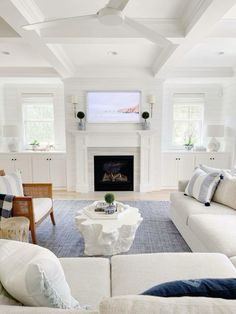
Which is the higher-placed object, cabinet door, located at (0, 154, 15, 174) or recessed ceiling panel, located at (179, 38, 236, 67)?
recessed ceiling panel, located at (179, 38, 236, 67)

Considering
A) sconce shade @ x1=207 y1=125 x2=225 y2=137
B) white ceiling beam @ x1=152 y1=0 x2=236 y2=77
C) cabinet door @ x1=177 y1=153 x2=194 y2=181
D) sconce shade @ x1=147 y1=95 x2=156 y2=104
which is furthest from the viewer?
cabinet door @ x1=177 y1=153 x2=194 y2=181

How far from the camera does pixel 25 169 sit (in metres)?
5.34

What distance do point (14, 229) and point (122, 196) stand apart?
282 cm

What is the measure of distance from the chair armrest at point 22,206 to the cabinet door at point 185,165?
12.0 ft

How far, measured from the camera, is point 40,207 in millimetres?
2973

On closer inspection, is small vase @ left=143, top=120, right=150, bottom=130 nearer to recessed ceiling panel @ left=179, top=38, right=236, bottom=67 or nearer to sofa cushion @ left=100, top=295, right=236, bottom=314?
recessed ceiling panel @ left=179, top=38, right=236, bottom=67

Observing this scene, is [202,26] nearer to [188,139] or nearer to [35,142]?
[188,139]

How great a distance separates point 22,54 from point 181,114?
373 cm

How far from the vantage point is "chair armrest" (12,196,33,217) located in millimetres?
2596

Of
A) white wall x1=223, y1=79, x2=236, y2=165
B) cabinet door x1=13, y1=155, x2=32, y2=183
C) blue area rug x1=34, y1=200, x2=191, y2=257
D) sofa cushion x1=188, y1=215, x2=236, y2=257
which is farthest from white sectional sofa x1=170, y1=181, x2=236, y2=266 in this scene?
cabinet door x1=13, y1=155, x2=32, y2=183

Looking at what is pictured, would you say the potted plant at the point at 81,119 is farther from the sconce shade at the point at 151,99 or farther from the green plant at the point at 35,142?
the sconce shade at the point at 151,99

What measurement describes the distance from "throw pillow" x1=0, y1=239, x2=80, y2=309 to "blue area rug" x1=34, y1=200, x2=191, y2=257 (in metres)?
1.70

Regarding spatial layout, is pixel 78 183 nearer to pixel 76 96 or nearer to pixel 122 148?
pixel 122 148

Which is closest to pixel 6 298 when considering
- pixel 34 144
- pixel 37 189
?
pixel 37 189
